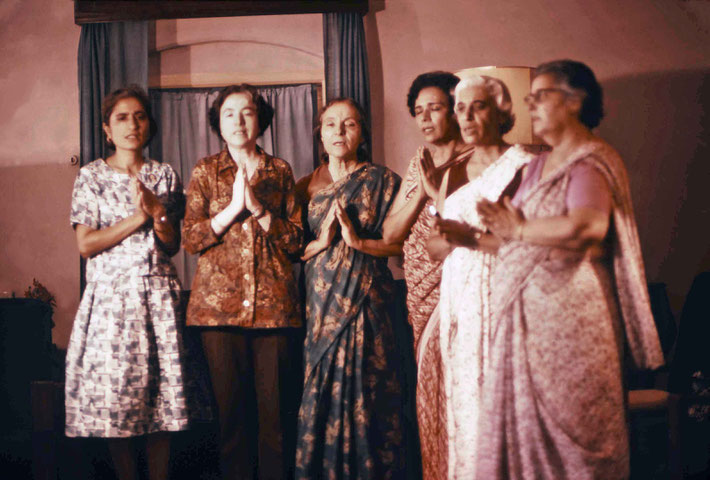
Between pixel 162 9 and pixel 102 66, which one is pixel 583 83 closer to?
pixel 162 9

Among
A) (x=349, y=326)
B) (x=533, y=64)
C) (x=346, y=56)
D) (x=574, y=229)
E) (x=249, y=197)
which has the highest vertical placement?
(x=346, y=56)

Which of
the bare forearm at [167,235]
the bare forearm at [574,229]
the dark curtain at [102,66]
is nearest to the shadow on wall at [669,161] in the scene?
the bare forearm at [574,229]

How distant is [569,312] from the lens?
6.32 feet

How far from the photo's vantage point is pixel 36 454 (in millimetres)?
2688

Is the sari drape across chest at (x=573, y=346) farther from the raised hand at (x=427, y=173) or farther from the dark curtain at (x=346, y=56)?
the dark curtain at (x=346, y=56)

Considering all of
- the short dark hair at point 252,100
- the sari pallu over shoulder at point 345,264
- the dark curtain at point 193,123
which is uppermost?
the dark curtain at point 193,123

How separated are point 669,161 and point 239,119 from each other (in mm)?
1925

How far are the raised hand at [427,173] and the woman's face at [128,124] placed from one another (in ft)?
3.23

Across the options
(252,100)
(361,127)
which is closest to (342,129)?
(361,127)

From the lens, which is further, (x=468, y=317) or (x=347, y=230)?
(x=347, y=230)

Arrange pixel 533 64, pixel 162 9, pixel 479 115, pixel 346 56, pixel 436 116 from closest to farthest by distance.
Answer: pixel 479 115 → pixel 436 116 → pixel 162 9 → pixel 533 64 → pixel 346 56

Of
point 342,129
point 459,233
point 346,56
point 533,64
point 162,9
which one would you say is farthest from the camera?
point 346,56

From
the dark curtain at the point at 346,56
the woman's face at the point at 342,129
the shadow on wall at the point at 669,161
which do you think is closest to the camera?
the woman's face at the point at 342,129

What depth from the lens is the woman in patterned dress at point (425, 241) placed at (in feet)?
8.05
